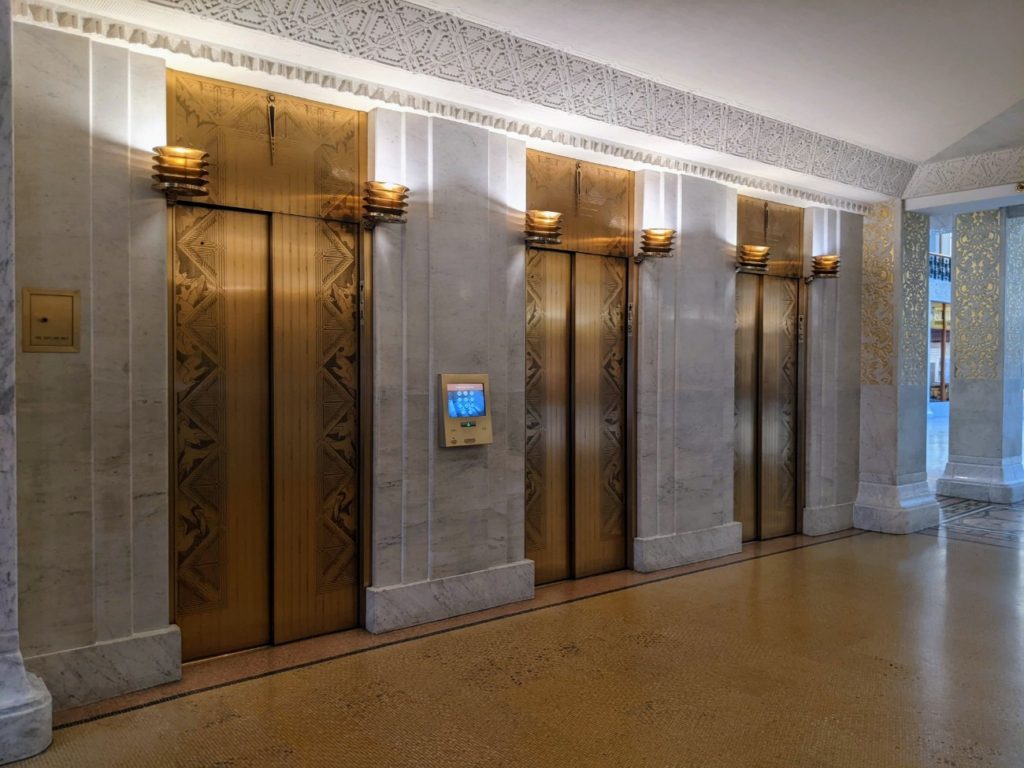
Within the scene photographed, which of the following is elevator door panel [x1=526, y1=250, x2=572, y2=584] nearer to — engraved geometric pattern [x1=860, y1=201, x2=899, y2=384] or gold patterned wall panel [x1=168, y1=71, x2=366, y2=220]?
gold patterned wall panel [x1=168, y1=71, x2=366, y2=220]

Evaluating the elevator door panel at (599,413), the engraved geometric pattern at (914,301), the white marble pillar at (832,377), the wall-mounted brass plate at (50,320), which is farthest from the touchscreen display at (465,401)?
the engraved geometric pattern at (914,301)

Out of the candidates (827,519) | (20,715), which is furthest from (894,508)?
(20,715)

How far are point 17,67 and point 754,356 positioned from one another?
5412 millimetres

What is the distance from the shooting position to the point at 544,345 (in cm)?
517

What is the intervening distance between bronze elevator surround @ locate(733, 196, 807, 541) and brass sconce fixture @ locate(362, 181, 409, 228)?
3.28 metres

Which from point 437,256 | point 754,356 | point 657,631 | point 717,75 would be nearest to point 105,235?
point 437,256

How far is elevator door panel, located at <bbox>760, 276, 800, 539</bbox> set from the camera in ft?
21.6

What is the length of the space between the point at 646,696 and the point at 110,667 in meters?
2.44

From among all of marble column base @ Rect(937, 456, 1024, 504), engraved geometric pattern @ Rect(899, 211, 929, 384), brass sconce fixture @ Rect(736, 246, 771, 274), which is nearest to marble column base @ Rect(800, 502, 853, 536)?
engraved geometric pattern @ Rect(899, 211, 929, 384)

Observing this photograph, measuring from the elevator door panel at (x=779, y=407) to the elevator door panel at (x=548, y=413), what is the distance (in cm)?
218

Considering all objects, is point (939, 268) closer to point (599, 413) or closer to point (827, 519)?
point (827, 519)

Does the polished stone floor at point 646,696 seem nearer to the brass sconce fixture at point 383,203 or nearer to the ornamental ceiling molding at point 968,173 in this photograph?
the brass sconce fixture at point 383,203

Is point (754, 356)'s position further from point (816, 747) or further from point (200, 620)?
point (200, 620)

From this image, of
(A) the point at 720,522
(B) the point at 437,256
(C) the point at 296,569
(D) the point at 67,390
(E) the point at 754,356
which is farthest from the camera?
(E) the point at 754,356
